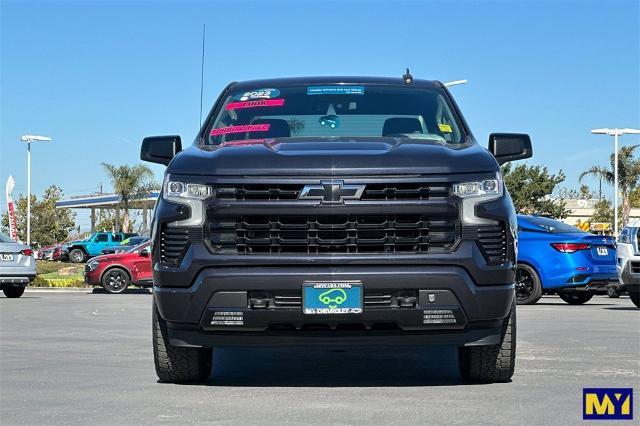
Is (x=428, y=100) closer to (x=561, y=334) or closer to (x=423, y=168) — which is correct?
(x=423, y=168)

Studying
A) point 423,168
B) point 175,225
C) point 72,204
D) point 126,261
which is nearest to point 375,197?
point 423,168

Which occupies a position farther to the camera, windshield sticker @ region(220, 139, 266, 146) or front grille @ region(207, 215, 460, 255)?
windshield sticker @ region(220, 139, 266, 146)

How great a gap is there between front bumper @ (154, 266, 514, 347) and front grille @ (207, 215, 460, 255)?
13cm

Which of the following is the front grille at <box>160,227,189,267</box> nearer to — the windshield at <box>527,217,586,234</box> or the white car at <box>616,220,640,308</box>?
the white car at <box>616,220,640,308</box>

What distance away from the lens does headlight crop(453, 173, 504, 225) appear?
21.7ft

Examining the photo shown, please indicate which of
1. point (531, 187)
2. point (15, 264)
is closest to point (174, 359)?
point (15, 264)

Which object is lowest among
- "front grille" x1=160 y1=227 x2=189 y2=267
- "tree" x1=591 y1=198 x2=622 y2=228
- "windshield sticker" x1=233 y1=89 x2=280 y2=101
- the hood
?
"tree" x1=591 y1=198 x2=622 y2=228

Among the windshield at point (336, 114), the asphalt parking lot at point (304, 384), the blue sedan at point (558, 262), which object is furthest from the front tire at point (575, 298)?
the windshield at point (336, 114)

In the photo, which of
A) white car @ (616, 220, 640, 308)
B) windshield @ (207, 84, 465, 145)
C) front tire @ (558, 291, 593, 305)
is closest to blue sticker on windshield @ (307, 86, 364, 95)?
windshield @ (207, 84, 465, 145)

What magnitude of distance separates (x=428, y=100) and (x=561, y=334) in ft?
12.7

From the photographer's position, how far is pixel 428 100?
8492 millimetres

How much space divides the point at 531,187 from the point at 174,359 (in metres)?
63.9

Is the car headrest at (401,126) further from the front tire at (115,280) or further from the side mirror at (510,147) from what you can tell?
the front tire at (115,280)

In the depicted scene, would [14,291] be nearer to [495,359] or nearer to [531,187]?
[495,359]
